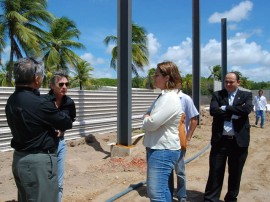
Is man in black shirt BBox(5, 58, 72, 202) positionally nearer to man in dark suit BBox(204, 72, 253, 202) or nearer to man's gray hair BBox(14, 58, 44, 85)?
man's gray hair BBox(14, 58, 44, 85)

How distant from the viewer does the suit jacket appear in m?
4.43

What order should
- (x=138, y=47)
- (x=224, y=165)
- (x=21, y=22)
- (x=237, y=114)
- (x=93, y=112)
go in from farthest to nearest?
(x=138, y=47) → (x=21, y=22) → (x=93, y=112) → (x=224, y=165) → (x=237, y=114)

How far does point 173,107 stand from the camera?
2.99 metres

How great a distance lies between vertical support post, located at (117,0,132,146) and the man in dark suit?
370 centimetres

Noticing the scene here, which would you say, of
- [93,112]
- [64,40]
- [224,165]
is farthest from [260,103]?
[64,40]

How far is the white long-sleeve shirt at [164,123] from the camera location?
2.96 m

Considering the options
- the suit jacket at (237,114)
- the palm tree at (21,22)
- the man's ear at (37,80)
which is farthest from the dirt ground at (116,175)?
the palm tree at (21,22)

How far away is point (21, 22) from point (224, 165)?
19.3 m

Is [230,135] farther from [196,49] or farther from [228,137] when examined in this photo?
[196,49]

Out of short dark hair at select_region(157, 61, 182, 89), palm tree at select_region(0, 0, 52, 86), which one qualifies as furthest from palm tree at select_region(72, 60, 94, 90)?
short dark hair at select_region(157, 61, 182, 89)

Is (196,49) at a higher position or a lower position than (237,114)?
higher

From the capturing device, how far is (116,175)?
641cm

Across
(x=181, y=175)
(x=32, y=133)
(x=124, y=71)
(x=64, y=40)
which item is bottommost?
(x=181, y=175)

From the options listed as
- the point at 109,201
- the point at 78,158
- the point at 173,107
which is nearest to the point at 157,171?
the point at 173,107
